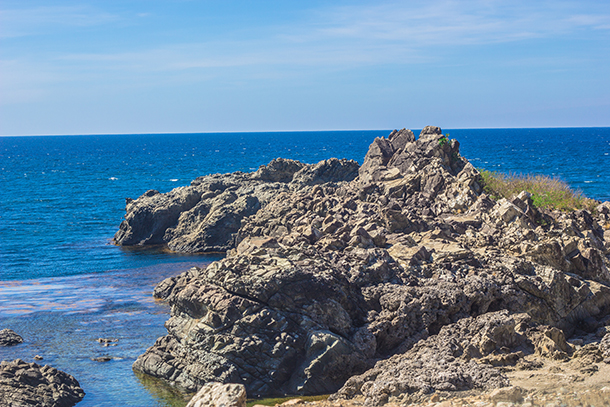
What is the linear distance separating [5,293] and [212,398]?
25.0 metres

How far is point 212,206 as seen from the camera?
48000 millimetres

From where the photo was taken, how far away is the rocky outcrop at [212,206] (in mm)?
44906

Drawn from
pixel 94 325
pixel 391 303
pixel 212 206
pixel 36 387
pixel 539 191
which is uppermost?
pixel 539 191

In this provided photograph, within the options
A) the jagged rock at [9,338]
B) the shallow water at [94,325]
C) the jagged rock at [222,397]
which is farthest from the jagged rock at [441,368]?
the jagged rock at [9,338]

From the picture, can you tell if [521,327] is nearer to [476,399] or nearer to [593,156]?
[476,399]

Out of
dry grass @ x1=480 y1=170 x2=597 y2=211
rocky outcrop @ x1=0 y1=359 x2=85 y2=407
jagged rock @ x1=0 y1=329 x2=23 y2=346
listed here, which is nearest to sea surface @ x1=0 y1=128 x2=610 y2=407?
jagged rock @ x1=0 y1=329 x2=23 y2=346

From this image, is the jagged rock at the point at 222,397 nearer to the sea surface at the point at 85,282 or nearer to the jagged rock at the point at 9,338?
the sea surface at the point at 85,282

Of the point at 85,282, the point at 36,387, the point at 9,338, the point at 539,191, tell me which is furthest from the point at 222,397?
the point at 85,282

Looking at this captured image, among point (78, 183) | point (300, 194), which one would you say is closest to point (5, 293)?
point (300, 194)

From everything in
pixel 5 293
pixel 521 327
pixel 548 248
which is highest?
pixel 548 248

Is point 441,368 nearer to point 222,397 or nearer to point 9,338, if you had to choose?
point 222,397

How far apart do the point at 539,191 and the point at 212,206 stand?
972 inches

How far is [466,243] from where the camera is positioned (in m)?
23.6

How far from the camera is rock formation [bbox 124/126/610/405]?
1669 centimetres
